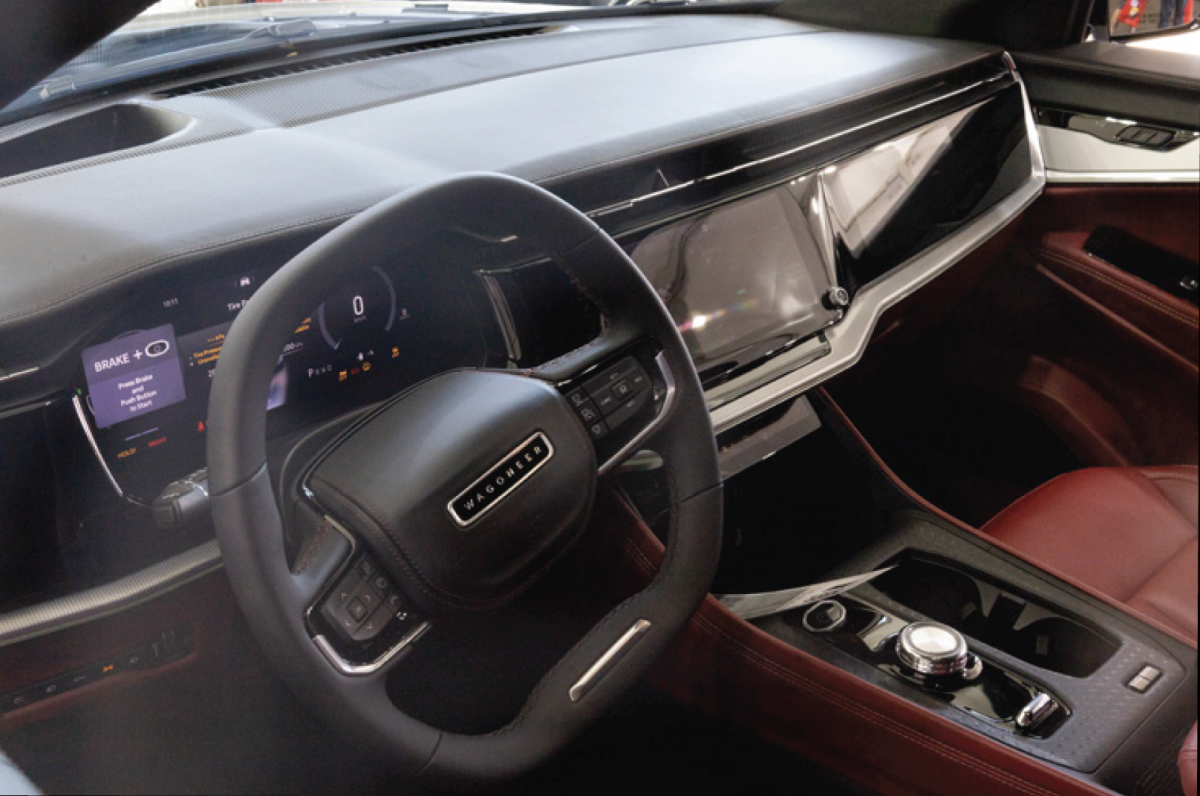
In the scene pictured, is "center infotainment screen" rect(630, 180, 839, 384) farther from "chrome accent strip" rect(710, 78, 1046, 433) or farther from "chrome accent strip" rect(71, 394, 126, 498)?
"chrome accent strip" rect(71, 394, 126, 498)

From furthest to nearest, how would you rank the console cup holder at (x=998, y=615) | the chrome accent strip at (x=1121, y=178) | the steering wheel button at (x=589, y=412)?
the chrome accent strip at (x=1121, y=178)
the console cup holder at (x=998, y=615)
the steering wheel button at (x=589, y=412)

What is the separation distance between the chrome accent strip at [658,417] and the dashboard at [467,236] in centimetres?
9

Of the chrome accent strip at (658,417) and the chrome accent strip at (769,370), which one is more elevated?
the chrome accent strip at (658,417)

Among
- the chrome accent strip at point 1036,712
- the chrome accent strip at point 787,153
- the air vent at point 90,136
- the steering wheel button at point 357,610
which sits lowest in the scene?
the chrome accent strip at point 1036,712

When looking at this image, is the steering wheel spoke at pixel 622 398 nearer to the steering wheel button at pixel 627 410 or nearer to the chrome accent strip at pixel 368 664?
the steering wheel button at pixel 627 410

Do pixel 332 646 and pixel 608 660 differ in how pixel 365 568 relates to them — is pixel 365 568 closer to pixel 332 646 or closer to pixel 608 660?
pixel 332 646

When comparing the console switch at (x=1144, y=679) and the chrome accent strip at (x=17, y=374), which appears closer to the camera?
the chrome accent strip at (x=17, y=374)

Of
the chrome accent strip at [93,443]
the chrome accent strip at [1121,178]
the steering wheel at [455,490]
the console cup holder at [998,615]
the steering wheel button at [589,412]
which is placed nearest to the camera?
the steering wheel at [455,490]

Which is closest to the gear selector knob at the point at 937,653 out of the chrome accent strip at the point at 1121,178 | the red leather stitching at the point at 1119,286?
the red leather stitching at the point at 1119,286

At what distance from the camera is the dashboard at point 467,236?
3.30ft

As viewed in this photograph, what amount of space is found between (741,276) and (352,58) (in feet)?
2.18

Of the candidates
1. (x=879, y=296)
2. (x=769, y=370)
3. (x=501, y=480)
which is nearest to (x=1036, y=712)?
(x=769, y=370)

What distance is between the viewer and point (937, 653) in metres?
1.37

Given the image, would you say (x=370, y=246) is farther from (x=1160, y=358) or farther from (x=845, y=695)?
(x=845, y=695)
